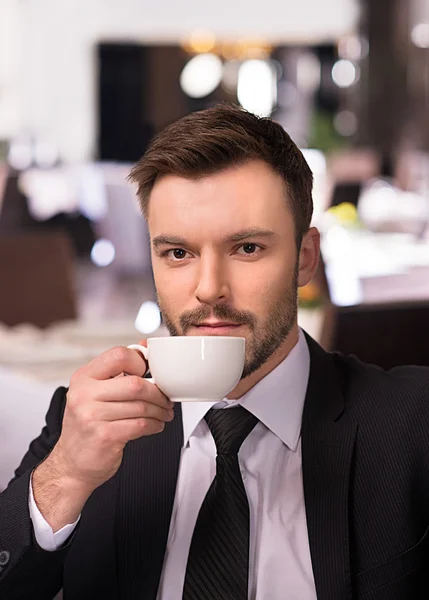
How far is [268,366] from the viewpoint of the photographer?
52.8 inches

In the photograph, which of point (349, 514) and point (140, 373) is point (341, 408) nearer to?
point (349, 514)

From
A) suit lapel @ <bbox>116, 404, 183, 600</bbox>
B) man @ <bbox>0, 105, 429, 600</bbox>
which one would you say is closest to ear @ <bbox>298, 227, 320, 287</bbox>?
man @ <bbox>0, 105, 429, 600</bbox>

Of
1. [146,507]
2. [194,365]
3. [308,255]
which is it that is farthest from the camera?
[308,255]

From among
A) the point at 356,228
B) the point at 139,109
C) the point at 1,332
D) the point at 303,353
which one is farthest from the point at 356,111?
the point at 303,353

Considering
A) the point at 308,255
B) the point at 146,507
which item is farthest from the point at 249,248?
the point at 146,507

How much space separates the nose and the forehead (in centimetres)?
4

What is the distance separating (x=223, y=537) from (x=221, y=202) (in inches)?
16.9

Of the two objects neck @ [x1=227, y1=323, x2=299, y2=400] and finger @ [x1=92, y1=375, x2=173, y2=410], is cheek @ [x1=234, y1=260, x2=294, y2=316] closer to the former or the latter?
neck @ [x1=227, y1=323, x2=299, y2=400]

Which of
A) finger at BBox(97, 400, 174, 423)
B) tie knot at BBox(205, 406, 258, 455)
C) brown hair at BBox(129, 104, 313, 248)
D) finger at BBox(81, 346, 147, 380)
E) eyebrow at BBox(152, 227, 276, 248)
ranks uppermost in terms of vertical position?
brown hair at BBox(129, 104, 313, 248)

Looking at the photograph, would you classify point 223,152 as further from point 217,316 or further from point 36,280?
point 36,280

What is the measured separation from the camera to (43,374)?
2.36 metres

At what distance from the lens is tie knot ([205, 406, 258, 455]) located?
4.13ft

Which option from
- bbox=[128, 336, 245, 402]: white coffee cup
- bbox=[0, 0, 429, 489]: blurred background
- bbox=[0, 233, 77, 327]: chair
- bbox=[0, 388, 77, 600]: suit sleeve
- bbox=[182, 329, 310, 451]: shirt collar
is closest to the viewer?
bbox=[128, 336, 245, 402]: white coffee cup

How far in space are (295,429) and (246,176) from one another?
1.18 feet
